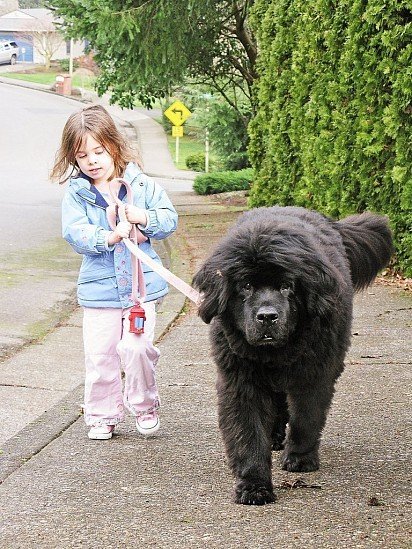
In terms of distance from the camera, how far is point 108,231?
5.18 m

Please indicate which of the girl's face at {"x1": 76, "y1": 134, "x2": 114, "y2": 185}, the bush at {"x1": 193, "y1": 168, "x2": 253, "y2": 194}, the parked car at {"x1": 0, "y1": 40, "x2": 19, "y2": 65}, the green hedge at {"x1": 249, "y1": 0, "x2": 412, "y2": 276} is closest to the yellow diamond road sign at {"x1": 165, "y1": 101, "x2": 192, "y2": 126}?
the bush at {"x1": 193, "y1": 168, "x2": 253, "y2": 194}

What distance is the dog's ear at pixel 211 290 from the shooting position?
165 inches

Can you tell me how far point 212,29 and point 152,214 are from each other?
13570mm

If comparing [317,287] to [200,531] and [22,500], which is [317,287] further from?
[22,500]

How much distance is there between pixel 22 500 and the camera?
4383 mm

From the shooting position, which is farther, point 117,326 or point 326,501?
point 117,326

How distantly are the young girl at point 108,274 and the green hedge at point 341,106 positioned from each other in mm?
4289

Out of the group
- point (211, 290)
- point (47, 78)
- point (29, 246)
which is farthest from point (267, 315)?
point (47, 78)

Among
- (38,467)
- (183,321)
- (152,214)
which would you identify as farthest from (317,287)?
(183,321)

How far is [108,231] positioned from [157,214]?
0.27 meters

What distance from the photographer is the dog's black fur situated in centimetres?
410

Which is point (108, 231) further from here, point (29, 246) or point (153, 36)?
point (153, 36)

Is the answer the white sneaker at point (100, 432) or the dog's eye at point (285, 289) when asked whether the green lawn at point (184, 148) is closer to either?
the white sneaker at point (100, 432)

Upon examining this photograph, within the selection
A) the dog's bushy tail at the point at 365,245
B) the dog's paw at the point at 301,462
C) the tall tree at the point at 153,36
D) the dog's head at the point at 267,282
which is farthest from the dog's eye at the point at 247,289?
the tall tree at the point at 153,36
